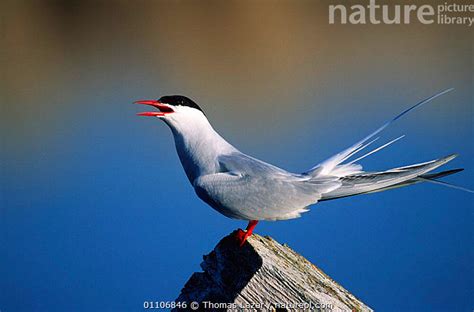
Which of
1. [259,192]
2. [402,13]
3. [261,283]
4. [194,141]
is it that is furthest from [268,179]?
[402,13]

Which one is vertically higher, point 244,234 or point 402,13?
point 402,13

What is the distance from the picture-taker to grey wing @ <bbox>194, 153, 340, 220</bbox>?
93.7 inches

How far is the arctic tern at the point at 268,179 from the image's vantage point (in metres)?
2.37

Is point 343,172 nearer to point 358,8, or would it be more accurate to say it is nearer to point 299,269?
point 299,269

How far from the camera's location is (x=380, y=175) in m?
2.38

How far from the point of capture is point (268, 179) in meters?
2.46

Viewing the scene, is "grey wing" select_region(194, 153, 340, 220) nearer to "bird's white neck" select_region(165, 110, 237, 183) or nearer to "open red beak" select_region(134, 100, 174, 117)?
"bird's white neck" select_region(165, 110, 237, 183)

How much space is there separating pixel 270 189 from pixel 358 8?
99 centimetres

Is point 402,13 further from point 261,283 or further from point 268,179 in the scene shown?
point 261,283

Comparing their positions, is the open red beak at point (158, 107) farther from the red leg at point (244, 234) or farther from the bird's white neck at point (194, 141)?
the red leg at point (244, 234)

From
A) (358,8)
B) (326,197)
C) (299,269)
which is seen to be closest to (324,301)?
(299,269)

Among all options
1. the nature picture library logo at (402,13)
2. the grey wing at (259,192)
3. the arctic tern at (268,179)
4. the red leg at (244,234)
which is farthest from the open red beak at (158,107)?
the nature picture library logo at (402,13)

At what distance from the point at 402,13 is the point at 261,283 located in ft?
5.22

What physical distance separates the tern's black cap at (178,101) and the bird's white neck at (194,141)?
33 mm
